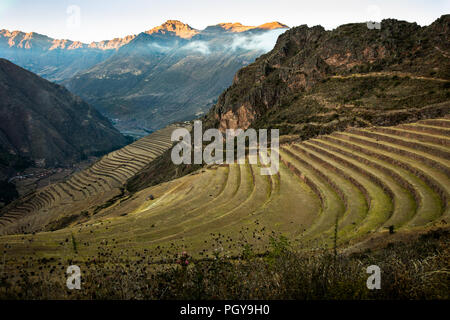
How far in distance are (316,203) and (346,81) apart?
4169 cm

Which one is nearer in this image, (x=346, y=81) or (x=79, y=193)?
(x=346, y=81)

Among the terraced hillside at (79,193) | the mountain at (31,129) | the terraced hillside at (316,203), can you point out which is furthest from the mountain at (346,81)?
the mountain at (31,129)

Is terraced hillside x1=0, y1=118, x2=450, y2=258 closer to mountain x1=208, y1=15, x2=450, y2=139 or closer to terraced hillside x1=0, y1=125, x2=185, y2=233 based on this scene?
mountain x1=208, y1=15, x2=450, y2=139

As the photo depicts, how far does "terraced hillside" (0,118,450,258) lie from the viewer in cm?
1495

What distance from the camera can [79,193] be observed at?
80.5 m

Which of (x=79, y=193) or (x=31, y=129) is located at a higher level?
(x=31, y=129)

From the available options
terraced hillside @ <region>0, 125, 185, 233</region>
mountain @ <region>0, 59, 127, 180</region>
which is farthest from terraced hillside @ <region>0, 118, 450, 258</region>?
mountain @ <region>0, 59, 127, 180</region>

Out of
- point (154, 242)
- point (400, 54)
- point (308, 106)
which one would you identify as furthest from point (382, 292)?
point (400, 54)

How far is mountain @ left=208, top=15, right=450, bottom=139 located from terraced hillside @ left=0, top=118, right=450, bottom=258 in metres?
11.5

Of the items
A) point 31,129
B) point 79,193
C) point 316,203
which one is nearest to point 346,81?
point 316,203

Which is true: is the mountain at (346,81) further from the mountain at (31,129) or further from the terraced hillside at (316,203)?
the mountain at (31,129)

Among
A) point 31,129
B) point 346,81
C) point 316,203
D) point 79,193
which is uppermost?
point 31,129

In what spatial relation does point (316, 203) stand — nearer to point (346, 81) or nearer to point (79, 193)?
point (346, 81)

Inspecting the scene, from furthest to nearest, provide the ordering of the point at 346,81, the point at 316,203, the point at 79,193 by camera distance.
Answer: the point at 79,193, the point at 346,81, the point at 316,203
